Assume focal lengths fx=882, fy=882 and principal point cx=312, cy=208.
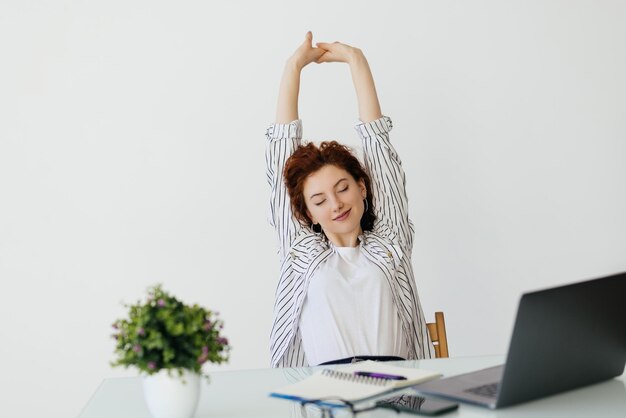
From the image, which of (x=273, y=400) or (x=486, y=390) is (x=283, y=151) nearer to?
(x=273, y=400)

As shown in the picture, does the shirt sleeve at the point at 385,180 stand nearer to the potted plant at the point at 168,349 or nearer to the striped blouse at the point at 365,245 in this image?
the striped blouse at the point at 365,245

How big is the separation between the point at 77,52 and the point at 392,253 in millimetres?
1271

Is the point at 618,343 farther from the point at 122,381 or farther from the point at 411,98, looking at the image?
the point at 411,98

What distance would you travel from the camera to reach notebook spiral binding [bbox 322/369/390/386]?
151 centimetres

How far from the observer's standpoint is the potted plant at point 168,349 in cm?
137

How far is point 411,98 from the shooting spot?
300 centimetres

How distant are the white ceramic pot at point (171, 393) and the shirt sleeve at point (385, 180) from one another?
1138 millimetres

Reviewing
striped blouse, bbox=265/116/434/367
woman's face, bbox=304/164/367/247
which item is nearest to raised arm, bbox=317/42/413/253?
striped blouse, bbox=265/116/434/367

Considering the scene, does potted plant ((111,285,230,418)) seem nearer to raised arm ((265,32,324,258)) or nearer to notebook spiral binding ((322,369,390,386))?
notebook spiral binding ((322,369,390,386))

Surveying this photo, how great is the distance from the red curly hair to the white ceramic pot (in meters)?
1.05

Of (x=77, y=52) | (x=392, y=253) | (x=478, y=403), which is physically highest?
(x=77, y=52)

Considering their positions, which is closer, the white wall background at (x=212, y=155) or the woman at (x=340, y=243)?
the woman at (x=340, y=243)

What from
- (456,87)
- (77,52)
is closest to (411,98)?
(456,87)

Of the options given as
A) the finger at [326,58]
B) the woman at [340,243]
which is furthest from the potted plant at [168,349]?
the finger at [326,58]
